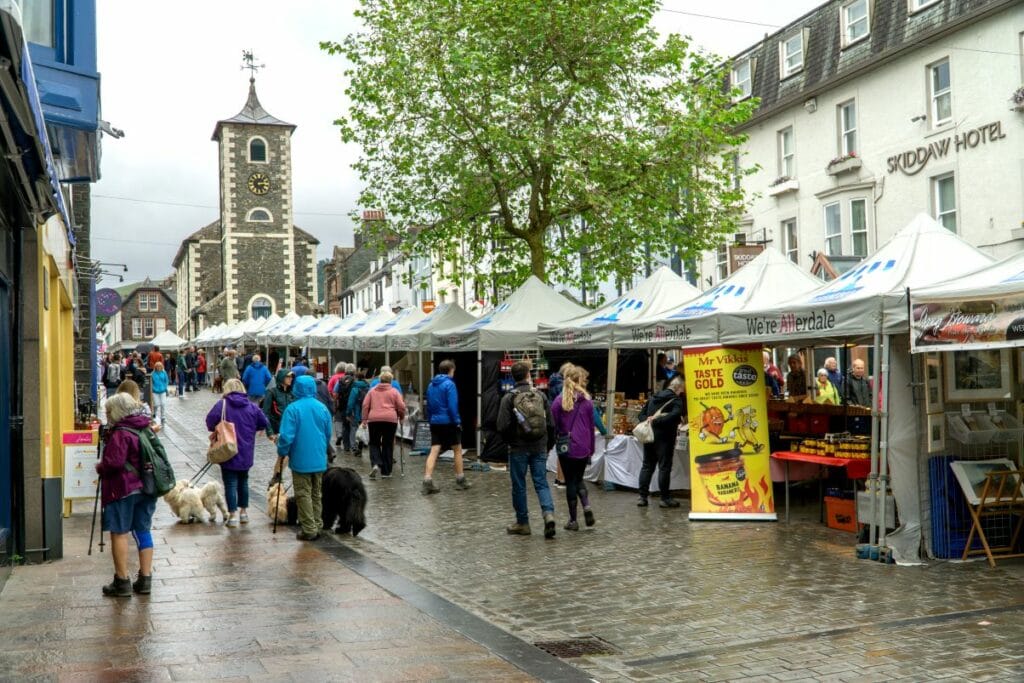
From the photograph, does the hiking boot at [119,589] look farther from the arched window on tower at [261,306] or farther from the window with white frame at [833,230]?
the arched window on tower at [261,306]

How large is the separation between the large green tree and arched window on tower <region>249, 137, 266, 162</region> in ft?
184

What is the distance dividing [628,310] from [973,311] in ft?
24.6

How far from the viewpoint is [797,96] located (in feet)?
99.8

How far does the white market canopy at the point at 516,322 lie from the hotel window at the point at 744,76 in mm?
16711

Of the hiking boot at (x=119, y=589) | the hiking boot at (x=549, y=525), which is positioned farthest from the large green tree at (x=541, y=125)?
the hiking boot at (x=119, y=589)

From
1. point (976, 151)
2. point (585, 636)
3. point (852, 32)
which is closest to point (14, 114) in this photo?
point (585, 636)

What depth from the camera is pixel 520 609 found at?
26.0 ft

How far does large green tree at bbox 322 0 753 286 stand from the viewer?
817 inches

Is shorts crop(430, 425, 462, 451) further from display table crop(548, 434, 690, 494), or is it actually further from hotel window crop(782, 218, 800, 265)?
hotel window crop(782, 218, 800, 265)

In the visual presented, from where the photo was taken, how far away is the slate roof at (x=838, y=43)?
24891mm

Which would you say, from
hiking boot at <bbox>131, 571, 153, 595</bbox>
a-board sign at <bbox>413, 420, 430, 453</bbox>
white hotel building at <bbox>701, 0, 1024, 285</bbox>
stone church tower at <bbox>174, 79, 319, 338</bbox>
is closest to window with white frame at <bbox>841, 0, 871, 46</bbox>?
white hotel building at <bbox>701, 0, 1024, 285</bbox>

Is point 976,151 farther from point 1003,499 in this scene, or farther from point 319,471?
point 319,471

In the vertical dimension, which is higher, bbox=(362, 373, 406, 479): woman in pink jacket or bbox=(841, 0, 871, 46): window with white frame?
bbox=(841, 0, 871, 46): window with white frame

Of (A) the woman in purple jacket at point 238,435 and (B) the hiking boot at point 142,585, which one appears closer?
(B) the hiking boot at point 142,585
